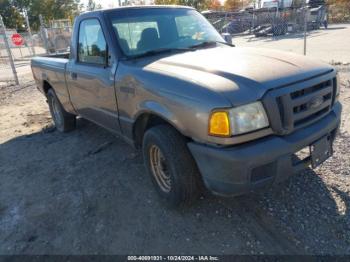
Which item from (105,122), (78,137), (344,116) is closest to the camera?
(105,122)

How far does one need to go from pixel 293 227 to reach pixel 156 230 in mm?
1206

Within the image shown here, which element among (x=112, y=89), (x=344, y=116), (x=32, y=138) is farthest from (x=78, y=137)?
(x=344, y=116)

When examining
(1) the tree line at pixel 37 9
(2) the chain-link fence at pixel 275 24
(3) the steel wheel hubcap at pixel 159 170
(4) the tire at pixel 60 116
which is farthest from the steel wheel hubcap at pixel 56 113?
(1) the tree line at pixel 37 9

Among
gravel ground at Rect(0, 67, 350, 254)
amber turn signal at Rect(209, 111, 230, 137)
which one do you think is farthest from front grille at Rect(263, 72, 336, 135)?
gravel ground at Rect(0, 67, 350, 254)

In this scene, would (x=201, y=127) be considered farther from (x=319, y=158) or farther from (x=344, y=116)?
(x=344, y=116)

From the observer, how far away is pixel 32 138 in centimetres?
580

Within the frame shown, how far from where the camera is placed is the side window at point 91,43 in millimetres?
3680

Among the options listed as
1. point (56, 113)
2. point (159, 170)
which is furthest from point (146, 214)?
point (56, 113)

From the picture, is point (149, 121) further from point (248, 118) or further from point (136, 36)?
point (248, 118)

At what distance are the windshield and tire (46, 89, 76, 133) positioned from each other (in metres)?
2.50

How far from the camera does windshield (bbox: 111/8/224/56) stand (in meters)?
3.55

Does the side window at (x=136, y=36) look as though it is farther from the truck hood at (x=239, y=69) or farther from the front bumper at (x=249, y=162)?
the front bumper at (x=249, y=162)

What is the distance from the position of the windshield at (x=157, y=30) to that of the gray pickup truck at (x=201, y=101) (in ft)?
0.04

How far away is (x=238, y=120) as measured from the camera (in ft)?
7.78
